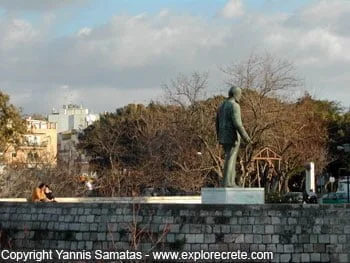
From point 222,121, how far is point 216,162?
19.1 m

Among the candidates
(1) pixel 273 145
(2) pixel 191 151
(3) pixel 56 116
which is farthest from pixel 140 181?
(3) pixel 56 116

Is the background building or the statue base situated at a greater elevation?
the background building

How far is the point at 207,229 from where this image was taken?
717 inches

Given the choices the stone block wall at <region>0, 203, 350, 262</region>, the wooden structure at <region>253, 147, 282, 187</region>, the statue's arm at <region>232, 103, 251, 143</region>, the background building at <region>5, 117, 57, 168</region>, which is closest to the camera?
the stone block wall at <region>0, 203, 350, 262</region>

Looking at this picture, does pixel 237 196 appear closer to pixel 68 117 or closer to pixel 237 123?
pixel 237 123

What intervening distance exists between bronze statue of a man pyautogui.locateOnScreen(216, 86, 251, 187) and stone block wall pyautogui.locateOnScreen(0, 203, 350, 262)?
2105 millimetres

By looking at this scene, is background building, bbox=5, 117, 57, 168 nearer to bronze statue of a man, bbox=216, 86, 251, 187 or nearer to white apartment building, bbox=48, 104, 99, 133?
bronze statue of a man, bbox=216, 86, 251, 187

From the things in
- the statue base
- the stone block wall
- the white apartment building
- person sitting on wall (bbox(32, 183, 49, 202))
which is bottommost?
the stone block wall

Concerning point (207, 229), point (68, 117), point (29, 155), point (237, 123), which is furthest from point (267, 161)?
point (68, 117)

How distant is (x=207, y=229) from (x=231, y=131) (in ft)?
10.9

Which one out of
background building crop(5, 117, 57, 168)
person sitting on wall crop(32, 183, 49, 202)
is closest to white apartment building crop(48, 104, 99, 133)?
background building crop(5, 117, 57, 168)

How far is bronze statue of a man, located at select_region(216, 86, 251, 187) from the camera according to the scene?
20172 millimetres

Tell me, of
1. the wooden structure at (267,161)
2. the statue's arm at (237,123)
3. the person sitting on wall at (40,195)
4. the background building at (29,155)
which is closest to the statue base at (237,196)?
the statue's arm at (237,123)

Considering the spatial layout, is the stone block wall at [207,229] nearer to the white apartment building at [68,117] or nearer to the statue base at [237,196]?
the statue base at [237,196]
